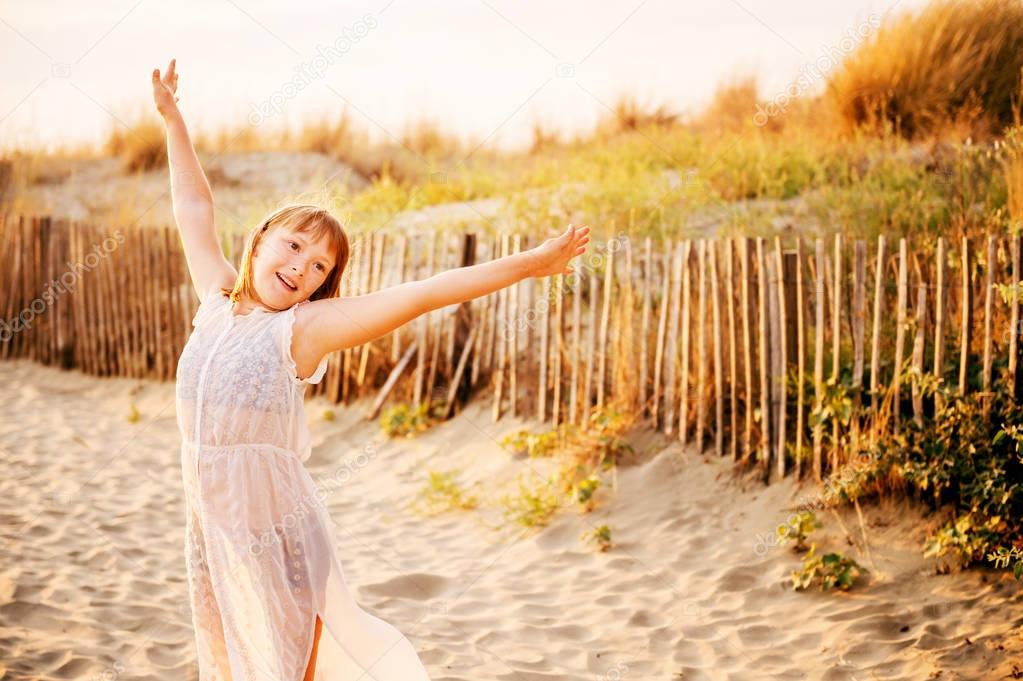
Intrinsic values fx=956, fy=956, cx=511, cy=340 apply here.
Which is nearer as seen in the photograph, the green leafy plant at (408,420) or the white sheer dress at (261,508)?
the white sheer dress at (261,508)

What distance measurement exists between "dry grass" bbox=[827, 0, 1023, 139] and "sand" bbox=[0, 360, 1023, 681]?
5373 mm

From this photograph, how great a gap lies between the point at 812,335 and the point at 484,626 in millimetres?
2581

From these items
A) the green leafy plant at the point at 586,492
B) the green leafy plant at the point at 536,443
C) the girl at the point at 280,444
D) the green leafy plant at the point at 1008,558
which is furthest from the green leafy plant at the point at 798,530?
the girl at the point at 280,444

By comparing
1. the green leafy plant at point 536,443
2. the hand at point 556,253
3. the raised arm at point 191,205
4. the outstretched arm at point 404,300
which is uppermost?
the raised arm at point 191,205

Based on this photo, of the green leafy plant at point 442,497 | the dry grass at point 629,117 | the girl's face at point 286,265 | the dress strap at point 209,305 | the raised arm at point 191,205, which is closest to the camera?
the girl's face at point 286,265

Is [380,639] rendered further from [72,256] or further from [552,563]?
[72,256]

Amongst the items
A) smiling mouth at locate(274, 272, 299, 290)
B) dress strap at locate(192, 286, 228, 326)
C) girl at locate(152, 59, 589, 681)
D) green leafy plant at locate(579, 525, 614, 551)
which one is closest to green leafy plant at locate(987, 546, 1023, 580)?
green leafy plant at locate(579, 525, 614, 551)

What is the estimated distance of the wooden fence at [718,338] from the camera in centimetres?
461

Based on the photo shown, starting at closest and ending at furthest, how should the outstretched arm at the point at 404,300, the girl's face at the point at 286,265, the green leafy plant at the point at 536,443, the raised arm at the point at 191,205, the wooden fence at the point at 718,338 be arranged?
1. the outstretched arm at the point at 404,300
2. the girl's face at the point at 286,265
3. the raised arm at the point at 191,205
4. the wooden fence at the point at 718,338
5. the green leafy plant at the point at 536,443

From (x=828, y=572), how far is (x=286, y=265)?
290 cm

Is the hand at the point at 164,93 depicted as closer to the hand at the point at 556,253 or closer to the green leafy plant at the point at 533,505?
the hand at the point at 556,253

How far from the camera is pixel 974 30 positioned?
369 inches

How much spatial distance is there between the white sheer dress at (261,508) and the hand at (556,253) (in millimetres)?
608

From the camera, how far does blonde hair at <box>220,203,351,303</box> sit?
2.39 metres
